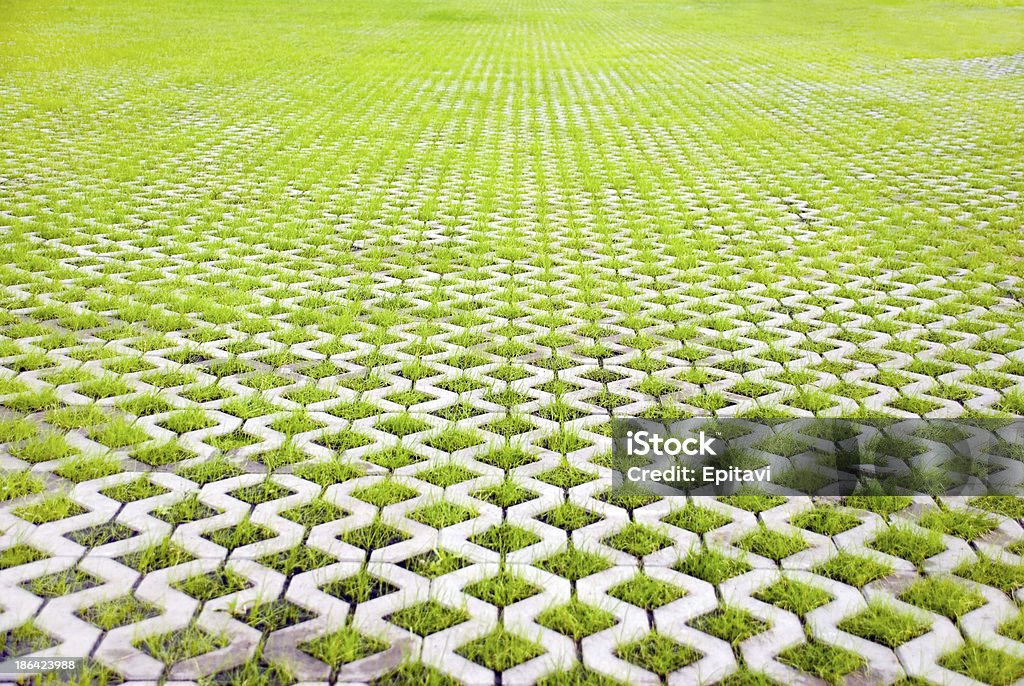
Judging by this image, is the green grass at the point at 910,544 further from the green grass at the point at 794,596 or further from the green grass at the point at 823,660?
the green grass at the point at 823,660

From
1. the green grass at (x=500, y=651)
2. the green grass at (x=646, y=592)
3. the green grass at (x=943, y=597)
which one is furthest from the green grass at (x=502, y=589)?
the green grass at (x=943, y=597)

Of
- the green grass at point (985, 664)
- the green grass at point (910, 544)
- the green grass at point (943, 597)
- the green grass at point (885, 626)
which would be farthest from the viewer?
the green grass at point (910, 544)

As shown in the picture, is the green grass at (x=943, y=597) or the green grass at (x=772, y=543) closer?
the green grass at (x=943, y=597)

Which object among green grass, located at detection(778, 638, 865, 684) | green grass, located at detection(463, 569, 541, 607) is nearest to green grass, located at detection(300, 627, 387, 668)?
green grass, located at detection(463, 569, 541, 607)

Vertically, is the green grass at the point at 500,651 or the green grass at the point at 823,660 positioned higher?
the green grass at the point at 500,651

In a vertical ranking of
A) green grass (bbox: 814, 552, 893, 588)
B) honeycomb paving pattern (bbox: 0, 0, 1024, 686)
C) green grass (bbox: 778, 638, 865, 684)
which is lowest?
green grass (bbox: 778, 638, 865, 684)

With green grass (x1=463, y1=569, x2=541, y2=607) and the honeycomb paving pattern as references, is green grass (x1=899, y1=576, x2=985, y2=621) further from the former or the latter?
green grass (x1=463, y1=569, x2=541, y2=607)

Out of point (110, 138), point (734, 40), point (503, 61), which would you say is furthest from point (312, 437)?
point (734, 40)

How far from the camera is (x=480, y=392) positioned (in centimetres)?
423

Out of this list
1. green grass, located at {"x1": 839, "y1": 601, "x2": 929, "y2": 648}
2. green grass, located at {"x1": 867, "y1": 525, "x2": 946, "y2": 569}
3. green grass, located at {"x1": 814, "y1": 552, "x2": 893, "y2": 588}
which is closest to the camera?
green grass, located at {"x1": 839, "y1": 601, "x2": 929, "y2": 648}

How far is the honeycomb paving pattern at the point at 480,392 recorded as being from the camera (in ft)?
8.75

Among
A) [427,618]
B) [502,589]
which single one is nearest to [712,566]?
[502,589]

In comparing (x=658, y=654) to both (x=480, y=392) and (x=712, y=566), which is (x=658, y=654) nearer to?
(x=712, y=566)

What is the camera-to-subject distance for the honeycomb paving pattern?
2666 mm
